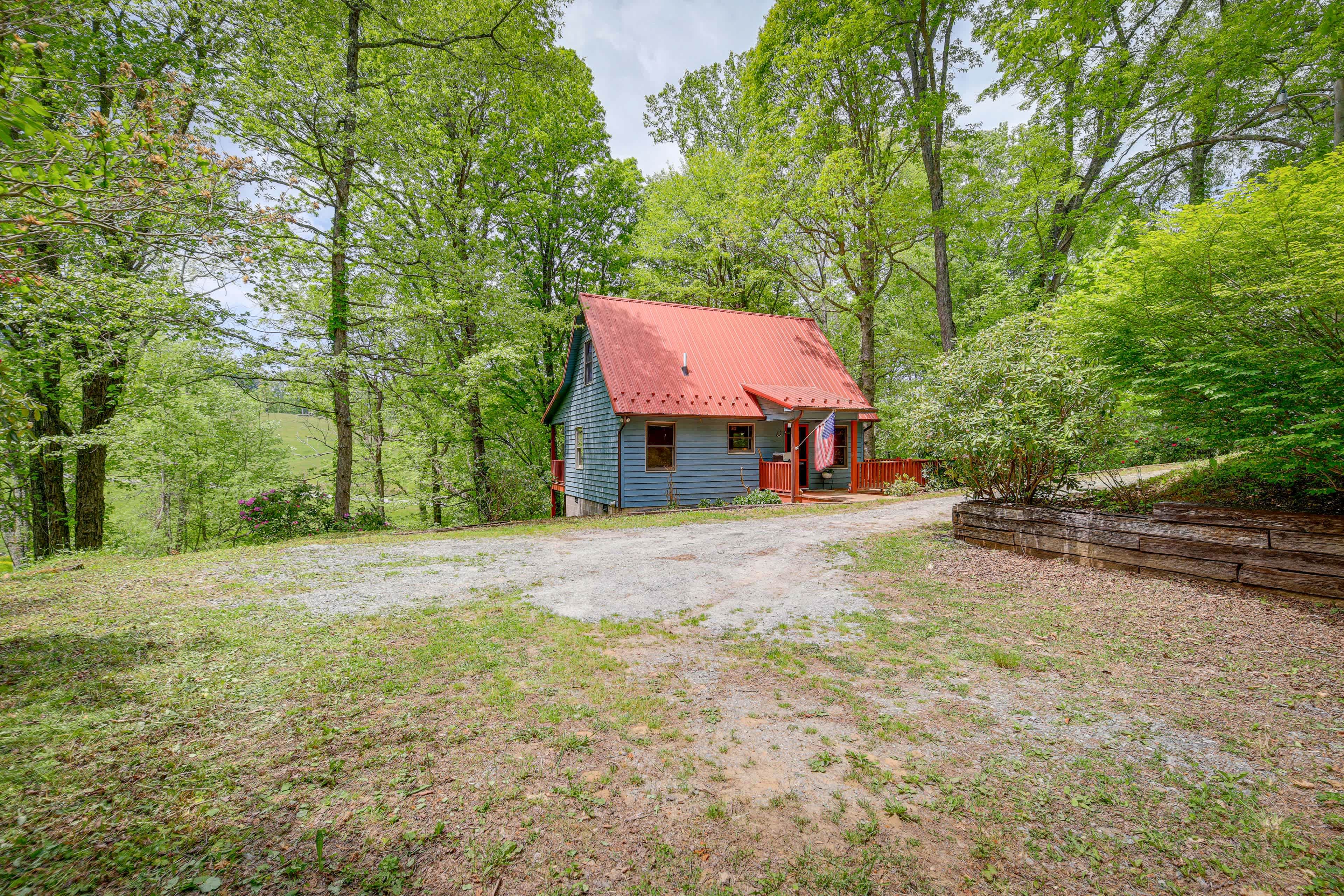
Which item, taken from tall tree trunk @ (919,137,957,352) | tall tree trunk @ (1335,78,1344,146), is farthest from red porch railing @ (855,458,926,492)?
tall tree trunk @ (1335,78,1344,146)

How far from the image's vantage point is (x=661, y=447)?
14273 millimetres

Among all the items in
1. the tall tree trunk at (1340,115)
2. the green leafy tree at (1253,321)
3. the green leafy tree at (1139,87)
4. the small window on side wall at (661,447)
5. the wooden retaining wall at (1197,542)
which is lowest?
the wooden retaining wall at (1197,542)

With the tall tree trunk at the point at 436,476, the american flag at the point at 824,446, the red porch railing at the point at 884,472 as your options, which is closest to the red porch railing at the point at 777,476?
the american flag at the point at 824,446

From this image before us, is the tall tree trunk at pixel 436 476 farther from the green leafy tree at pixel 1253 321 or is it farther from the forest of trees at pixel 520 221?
the green leafy tree at pixel 1253 321

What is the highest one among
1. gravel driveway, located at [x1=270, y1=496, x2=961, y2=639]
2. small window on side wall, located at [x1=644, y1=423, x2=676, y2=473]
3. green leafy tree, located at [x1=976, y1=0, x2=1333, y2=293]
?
green leafy tree, located at [x1=976, y1=0, x2=1333, y2=293]

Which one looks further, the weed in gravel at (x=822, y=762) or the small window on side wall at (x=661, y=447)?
the small window on side wall at (x=661, y=447)

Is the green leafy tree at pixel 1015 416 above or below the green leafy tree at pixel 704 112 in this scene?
below

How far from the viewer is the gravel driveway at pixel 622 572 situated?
4.88 m

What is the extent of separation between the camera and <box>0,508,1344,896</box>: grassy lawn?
6.15ft

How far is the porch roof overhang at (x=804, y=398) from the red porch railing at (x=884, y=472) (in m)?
1.69

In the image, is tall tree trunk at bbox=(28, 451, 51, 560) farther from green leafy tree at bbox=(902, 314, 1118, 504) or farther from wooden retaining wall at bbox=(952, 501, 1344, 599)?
wooden retaining wall at bbox=(952, 501, 1344, 599)

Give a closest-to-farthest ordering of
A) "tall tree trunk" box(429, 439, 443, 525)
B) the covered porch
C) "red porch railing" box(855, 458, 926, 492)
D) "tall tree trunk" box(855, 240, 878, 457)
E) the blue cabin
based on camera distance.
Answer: the blue cabin, the covered porch, "red porch railing" box(855, 458, 926, 492), "tall tree trunk" box(855, 240, 878, 457), "tall tree trunk" box(429, 439, 443, 525)

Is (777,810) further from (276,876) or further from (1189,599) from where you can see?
(1189,599)

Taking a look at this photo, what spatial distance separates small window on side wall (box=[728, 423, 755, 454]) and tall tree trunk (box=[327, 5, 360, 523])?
9989 millimetres
